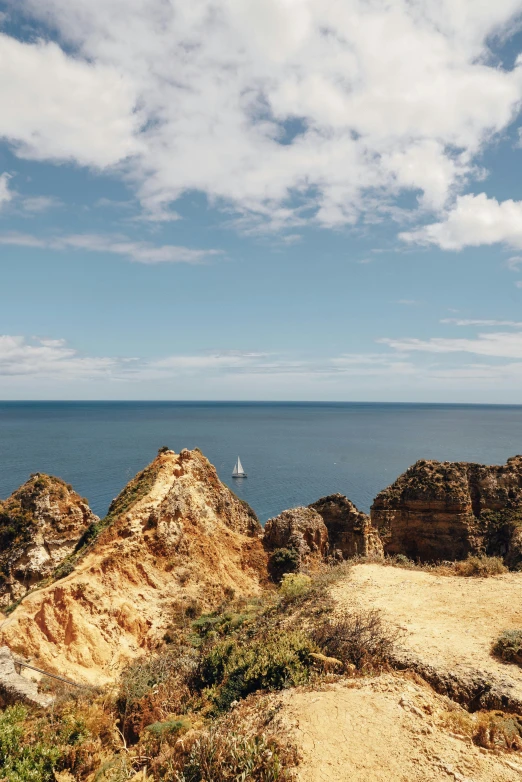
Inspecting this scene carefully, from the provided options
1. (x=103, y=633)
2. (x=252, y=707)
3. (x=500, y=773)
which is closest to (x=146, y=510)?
(x=103, y=633)

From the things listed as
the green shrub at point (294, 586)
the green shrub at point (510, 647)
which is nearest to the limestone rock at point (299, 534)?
the green shrub at point (294, 586)

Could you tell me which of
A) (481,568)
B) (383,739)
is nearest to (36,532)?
(481,568)

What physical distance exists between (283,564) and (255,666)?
1424 cm

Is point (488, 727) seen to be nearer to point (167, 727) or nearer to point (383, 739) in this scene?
point (383, 739)

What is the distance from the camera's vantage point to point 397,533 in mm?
34750

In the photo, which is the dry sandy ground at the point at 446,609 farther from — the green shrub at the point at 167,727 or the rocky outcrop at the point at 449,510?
the rocky outcrop at the point at 449,510

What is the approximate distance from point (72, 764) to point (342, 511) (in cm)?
2372

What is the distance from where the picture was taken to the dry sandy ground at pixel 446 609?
514 inches

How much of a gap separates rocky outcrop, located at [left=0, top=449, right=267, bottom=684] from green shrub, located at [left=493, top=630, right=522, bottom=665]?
13.2 m

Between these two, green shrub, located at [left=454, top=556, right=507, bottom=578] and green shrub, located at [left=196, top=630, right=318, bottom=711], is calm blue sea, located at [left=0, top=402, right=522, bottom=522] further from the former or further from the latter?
green shrub, located at [left=196, top=630, right=318, bottom=711]

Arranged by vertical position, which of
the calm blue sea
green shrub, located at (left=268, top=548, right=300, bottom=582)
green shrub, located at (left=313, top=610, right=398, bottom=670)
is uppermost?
green shrub, located at (left=313, top=610, right=398, bottom=670)

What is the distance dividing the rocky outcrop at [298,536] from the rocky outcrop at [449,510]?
7.50 metres

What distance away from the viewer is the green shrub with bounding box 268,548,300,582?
26.9 m

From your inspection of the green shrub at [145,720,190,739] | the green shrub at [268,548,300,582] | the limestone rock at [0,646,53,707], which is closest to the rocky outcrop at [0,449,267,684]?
the green shrub at [268,548,300,582]
